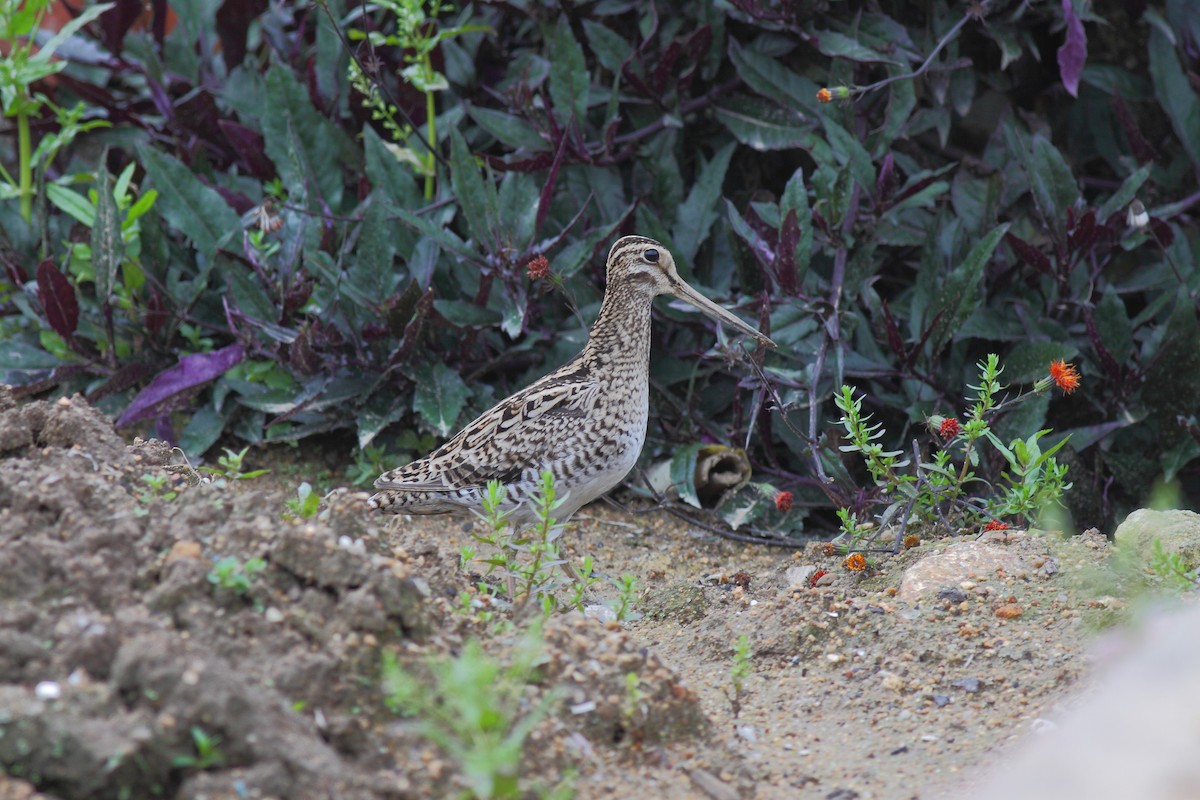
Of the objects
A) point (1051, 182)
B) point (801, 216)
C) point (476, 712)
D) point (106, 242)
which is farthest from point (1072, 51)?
point (476, 712)

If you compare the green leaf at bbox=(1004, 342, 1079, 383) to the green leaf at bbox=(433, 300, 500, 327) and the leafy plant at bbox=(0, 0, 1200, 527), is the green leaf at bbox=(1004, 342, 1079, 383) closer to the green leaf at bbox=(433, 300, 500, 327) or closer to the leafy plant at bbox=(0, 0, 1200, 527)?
the leafy plant at bbox=(0, 0, 1200, 527)

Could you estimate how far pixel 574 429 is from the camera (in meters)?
5.57

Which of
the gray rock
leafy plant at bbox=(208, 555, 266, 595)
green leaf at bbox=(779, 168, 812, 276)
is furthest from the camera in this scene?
green leaf at bbox=(779, 168, 812, 276)

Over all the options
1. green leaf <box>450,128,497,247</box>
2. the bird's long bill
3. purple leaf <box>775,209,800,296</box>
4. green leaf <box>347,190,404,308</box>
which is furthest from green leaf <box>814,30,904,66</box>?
green leaf <box>347,190,404,308</box>

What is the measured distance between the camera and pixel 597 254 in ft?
22.2

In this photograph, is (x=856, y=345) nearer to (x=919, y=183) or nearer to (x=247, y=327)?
(x=919, y=183)

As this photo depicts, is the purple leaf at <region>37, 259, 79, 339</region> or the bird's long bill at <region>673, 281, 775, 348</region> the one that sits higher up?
the bird's long bill at <region>673, 281, 775, 348</region>

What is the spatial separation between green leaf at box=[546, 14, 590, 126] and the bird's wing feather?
1.64 meters

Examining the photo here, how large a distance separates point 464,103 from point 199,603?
14.6 ft

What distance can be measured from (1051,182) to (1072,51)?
64 cm

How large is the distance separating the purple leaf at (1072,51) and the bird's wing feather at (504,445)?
9.20ft

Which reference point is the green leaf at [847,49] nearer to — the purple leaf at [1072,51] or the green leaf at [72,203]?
the purple leaf at [1072,51]

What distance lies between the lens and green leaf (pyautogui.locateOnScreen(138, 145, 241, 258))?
22.7 feet

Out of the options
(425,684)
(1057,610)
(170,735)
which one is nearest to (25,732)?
(170,735)
